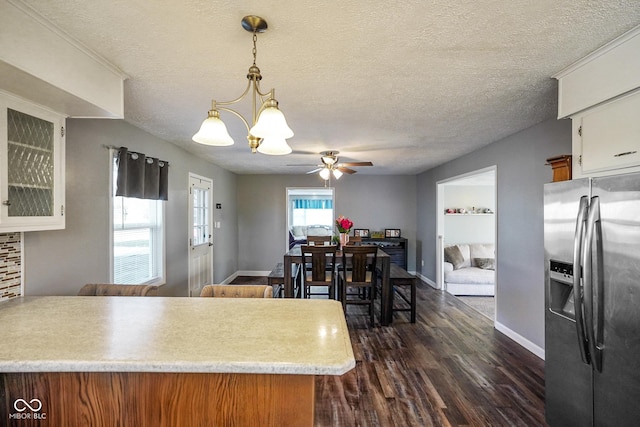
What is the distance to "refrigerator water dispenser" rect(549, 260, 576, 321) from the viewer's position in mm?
1861

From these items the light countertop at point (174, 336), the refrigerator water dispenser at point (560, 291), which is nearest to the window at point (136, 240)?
the light countertop at point (174, 336)

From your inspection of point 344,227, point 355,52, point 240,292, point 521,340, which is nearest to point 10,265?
point 240,292

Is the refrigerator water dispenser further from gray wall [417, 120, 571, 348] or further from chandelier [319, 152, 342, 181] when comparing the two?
chandelier [319, 152, 342, 181]

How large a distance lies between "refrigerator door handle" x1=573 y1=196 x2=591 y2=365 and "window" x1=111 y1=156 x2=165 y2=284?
11.9 ft

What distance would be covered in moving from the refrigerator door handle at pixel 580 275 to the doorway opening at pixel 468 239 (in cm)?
257

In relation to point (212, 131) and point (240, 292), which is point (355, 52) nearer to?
point (212, 131)

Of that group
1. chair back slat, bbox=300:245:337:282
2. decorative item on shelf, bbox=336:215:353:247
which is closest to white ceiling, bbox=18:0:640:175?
chair back slat, bbox=300:245:337:282

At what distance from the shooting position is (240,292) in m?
1.96

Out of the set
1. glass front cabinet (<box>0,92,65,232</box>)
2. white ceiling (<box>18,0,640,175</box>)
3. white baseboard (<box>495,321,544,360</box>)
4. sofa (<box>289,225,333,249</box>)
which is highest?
white ceiling (<box>18,0,640,175</box>)

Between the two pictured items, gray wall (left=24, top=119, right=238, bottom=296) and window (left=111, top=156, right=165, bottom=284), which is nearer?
gray wall (left=24, top=119, right=238, bottom=296)

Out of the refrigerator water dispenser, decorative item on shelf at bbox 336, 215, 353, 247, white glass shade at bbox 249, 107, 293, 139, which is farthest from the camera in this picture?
decorative item on shelf at bbox 336, 215, 353, 247

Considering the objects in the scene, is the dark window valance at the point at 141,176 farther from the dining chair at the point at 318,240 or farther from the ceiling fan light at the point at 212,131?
the dining chair at the point at 318,240

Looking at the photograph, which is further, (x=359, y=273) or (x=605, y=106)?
(x=359, y=273)

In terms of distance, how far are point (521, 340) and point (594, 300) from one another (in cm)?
210
